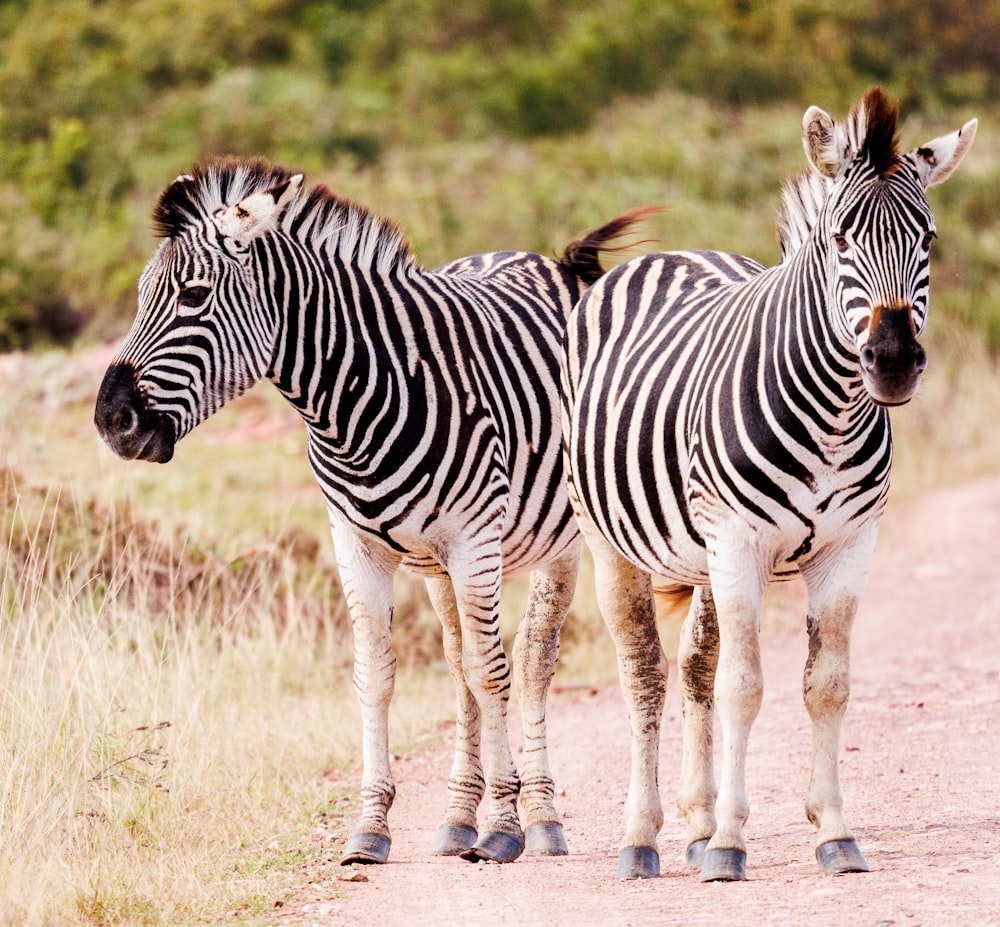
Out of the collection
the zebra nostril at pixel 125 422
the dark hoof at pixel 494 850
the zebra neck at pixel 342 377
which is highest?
the zebra neck at pixel 342 377

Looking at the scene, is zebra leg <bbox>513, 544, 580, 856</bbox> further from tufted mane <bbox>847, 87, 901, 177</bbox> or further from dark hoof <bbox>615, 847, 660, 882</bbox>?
tufted mane <bbox>847, 87, 901, 177</bbox>

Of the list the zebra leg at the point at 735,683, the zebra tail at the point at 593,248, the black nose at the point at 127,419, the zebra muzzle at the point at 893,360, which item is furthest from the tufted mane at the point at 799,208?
the black nose at the point at 127,419

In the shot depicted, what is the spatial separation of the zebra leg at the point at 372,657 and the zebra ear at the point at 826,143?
219 centimetres

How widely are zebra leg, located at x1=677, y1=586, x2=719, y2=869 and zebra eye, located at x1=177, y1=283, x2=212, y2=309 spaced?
2.01 metres

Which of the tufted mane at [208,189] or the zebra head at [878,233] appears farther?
the tufted mane at [208,189]

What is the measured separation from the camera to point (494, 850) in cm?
568

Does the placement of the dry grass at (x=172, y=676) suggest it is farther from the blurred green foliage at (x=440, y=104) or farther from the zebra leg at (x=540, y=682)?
the blurred green foliage at (x=440, y=104)

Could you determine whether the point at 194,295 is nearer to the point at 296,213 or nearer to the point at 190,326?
the point at 190,326

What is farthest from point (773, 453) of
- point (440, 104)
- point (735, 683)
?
point (440, 104)

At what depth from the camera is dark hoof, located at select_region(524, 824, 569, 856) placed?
5809 mm

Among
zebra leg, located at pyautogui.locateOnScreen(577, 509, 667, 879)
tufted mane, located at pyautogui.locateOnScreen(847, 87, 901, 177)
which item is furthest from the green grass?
tufted mane, located at pyautogui.locateOnScreen(847, 87, 901, 177)

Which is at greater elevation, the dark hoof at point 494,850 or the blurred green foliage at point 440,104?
the blurred green foliage at point 440,104

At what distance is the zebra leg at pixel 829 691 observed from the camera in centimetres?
491

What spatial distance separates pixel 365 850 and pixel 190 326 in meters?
1.94
